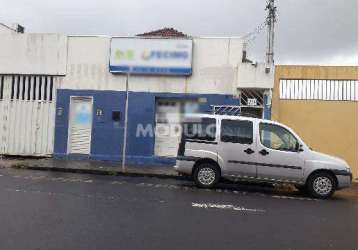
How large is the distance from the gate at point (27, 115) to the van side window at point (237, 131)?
8318 millimetres

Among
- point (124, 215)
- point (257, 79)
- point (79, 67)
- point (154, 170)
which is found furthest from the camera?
point (79, 67)

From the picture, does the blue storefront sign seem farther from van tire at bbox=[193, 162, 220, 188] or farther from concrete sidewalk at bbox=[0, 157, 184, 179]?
van tire at bbox=[193, 162, 220, 188]

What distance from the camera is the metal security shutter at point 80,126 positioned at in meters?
18.2

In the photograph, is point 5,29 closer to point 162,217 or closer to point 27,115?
point 27,115

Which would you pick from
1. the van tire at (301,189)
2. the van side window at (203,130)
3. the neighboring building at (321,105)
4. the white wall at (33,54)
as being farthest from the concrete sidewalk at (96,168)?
the white wall at (33,54)

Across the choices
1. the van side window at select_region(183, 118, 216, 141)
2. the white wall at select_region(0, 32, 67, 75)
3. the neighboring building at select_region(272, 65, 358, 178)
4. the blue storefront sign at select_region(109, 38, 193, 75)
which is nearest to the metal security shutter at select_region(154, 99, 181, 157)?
the blue storefront sign at select_region(109, 38, 193, 75)

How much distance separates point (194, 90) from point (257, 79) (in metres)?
2.30

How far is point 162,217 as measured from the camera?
8156mm

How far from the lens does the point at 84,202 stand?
9289 millimetres

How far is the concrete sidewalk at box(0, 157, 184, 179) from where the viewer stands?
15.1 metres

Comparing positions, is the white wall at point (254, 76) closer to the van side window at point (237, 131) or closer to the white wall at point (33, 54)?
the van side window at point (237, 131)

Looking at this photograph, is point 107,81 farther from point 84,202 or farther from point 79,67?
point 84,202

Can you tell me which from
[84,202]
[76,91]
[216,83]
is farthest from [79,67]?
[84,202]

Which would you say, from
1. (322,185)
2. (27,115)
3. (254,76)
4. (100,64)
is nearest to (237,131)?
(322,185)
